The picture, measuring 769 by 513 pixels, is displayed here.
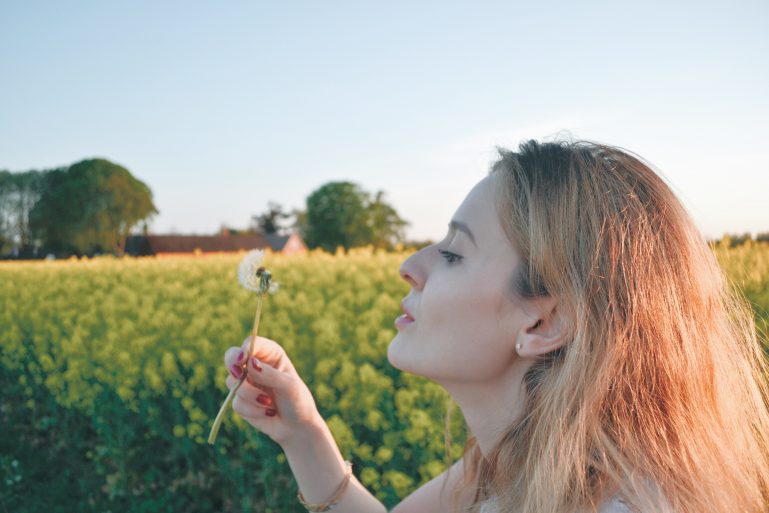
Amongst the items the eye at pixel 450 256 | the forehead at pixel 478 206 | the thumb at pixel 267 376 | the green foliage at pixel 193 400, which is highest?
the forehead at pixel 478 206

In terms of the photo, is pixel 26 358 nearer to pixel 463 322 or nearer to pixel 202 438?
pixel 202 438

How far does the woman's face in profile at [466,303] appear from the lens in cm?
137

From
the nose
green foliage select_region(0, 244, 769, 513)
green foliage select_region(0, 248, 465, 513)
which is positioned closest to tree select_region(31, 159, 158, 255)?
green foliage select_region(0, 248, 465, 513)

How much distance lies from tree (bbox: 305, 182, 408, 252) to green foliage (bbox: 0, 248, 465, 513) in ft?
153

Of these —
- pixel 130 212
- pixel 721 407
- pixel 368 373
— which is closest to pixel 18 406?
pixel 368 373

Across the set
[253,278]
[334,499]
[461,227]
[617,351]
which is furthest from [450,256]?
[334,499]

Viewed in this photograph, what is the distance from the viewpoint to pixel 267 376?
1734 mm

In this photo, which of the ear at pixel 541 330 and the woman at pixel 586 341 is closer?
the woman at pixel 586 341

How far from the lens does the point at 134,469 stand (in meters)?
4.53

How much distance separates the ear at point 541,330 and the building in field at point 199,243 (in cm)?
6138

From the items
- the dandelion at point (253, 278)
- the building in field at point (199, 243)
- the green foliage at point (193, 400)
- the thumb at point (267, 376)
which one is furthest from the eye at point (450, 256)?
the building in field at point (199, 243)

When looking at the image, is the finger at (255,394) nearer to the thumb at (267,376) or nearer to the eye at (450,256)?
the thumb at (267,376)

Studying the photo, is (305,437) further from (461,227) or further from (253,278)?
(461,227)

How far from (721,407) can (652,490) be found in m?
0.38
